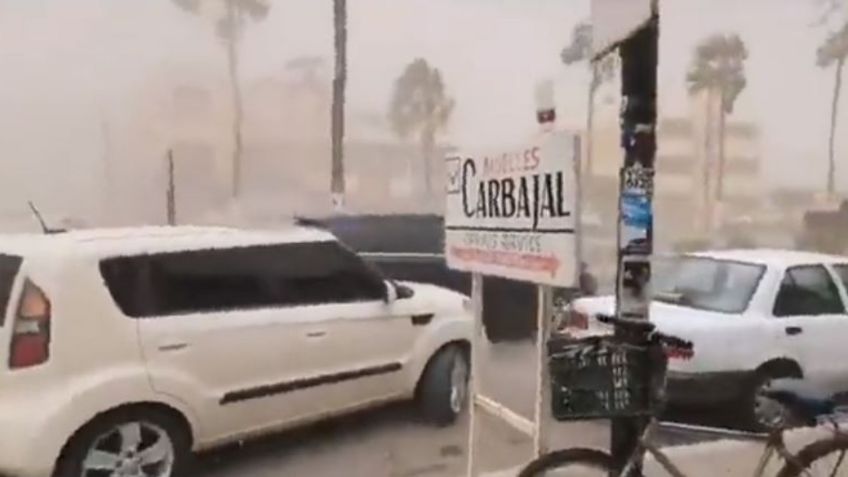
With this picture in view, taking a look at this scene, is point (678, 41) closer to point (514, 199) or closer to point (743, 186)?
point (743, 186)

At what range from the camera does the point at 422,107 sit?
17.0 ft

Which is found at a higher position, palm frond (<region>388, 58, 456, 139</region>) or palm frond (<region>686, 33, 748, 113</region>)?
palm frond (<region>686, 33, 748, 113</region>)

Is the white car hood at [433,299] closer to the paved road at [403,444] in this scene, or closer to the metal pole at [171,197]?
the paved road at [403,444]

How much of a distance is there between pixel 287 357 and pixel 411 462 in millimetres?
750

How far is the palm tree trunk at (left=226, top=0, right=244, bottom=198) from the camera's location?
4859 mm

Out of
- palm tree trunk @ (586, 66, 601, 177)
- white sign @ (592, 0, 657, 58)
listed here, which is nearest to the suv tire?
white sign @ (592, 0, 657, 58)

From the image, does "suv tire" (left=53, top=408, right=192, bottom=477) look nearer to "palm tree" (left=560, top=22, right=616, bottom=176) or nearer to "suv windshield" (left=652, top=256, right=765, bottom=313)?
"palm tree" (left=560, top=22, right=616, bottom=176)

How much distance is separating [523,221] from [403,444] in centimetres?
189

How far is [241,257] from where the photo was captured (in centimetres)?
480

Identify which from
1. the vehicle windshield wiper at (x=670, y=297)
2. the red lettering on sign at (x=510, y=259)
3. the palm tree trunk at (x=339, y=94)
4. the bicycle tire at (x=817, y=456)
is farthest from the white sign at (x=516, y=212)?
the vehicle windshield wiper at (x=670, y=297)

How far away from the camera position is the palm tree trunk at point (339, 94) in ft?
16.5

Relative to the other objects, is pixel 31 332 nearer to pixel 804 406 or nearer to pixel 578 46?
pixel 804 406

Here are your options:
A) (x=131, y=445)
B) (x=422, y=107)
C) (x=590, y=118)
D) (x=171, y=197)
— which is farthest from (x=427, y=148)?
(x=131, y=445)

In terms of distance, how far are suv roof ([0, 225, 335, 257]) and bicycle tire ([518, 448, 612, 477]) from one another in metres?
1.78
